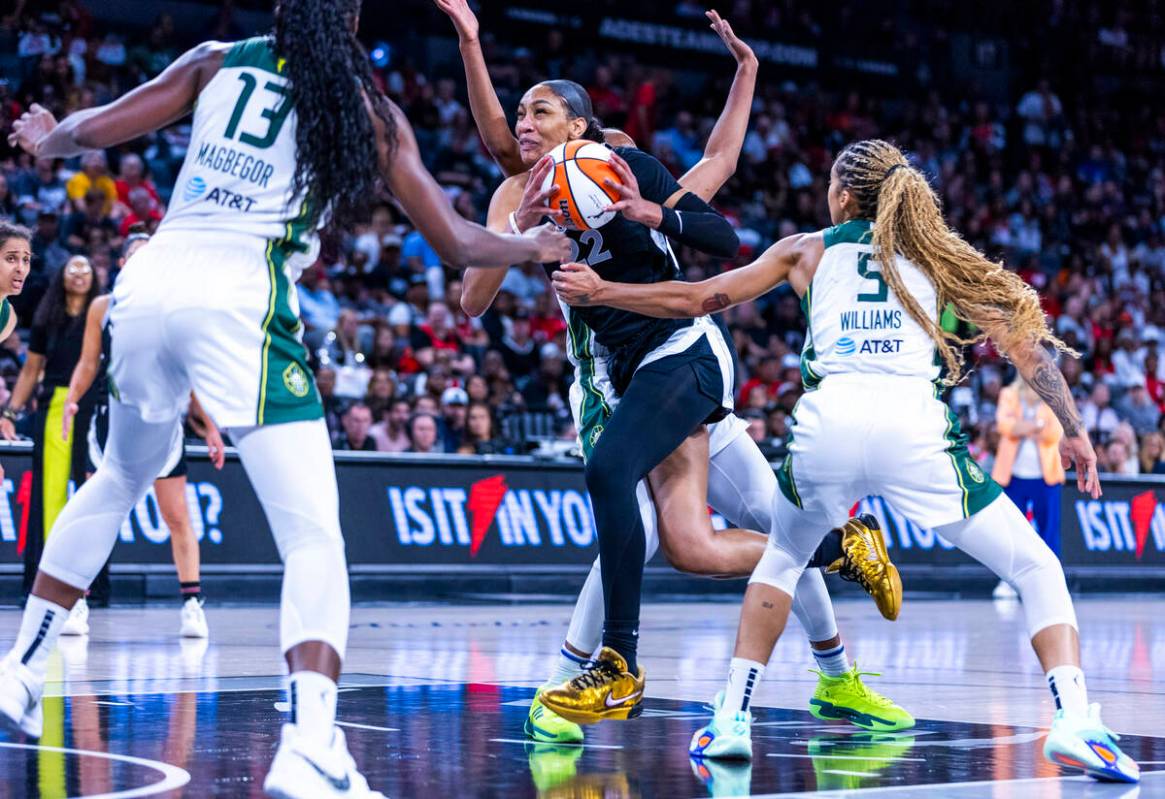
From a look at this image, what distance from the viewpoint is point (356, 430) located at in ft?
42.5

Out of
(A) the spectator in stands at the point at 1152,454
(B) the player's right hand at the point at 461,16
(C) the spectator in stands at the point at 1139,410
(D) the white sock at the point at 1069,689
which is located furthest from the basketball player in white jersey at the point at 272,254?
(C) the spectator in stands at the point at 1139,410

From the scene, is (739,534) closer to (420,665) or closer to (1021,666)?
(420,665)

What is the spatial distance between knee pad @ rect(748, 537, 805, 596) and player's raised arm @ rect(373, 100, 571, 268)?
137 centimetres

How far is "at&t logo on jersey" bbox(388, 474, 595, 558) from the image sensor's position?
1265 centimetres

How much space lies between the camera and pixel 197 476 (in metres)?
11.7

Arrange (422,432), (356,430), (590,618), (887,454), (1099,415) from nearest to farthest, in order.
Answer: (887,454), (590,618), (356,430), (422,432), (1099,415)

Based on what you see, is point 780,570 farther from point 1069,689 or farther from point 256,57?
point 256,57

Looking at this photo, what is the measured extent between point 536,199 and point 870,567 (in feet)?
5.40

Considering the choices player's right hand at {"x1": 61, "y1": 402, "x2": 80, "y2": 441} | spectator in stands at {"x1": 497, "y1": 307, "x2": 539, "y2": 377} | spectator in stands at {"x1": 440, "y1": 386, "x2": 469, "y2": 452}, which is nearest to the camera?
player's right hand at {"x1": 61, "y1": 402, "x2": 80, "y2": 441}

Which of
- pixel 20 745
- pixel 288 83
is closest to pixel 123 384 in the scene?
pixel 288 83

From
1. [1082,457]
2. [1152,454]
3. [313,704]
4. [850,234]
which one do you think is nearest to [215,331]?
[313,704]

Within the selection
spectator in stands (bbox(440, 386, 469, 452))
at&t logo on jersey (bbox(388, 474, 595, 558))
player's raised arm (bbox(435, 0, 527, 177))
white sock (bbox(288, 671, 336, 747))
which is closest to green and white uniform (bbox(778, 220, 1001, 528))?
player's raised arm (bbox(435, 0, 527, 177))

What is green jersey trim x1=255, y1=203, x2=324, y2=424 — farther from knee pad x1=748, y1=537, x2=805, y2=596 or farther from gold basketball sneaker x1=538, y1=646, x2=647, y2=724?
knee pad x1=748, y1=537, x2=805, y2=596

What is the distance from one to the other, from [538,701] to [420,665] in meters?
2.44
